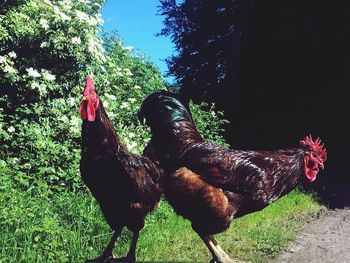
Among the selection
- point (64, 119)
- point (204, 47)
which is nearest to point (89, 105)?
point (64, 119)

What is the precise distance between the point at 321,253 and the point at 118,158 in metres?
3.47

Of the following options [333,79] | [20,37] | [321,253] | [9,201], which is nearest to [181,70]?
[333,79]

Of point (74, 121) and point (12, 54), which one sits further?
point (12, 54)

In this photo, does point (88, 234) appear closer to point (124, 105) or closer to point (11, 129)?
point (11, 129)

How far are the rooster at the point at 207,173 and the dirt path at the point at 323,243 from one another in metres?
1.52

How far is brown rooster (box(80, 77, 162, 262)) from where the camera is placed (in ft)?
12.1

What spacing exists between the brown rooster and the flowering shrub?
1.90 m

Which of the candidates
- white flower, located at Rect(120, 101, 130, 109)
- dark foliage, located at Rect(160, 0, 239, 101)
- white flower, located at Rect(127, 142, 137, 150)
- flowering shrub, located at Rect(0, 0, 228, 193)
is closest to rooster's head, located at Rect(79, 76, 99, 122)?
flowering shrub, located at Rect(0, 0, 228, 193)

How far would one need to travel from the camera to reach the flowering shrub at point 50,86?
592 cm

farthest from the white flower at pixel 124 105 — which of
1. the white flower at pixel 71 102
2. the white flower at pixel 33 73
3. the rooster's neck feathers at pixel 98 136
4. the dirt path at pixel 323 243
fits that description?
the rooster's neck feathers at pixel 98 136

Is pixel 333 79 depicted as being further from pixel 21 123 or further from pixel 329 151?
pixel 21 123

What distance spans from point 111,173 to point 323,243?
3.95m

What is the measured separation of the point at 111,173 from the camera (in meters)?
3.80

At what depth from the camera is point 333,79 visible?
13.0 m
